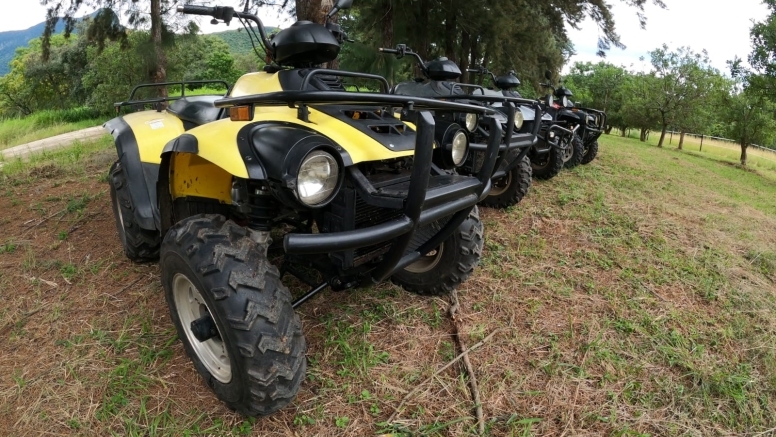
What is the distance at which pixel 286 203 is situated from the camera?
1.64 metres

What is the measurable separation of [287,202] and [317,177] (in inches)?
5.7

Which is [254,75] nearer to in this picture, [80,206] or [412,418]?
[412,418]

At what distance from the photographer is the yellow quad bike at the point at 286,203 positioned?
5.29 feet

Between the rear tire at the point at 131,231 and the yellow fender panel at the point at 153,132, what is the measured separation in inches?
7.3

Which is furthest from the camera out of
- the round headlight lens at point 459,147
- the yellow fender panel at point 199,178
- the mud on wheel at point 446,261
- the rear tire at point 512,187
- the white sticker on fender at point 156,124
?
the rear tire at point 512,187

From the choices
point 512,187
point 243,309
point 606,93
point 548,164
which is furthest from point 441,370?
point 606,93

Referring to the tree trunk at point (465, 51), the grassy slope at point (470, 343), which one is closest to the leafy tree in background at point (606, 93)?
the tree trunk at point (465, 51)

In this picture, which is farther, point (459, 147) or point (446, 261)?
point (446, 261)

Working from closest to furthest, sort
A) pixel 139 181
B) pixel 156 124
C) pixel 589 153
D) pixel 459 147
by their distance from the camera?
pixel 459 147, pixel 139 181, pixel 156 124, pixel 589 153

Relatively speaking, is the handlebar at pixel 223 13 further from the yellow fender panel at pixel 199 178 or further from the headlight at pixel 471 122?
the headlight at pixel 471 122

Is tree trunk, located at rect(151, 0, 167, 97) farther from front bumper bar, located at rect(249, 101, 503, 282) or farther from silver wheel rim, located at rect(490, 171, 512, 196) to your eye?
front bumper bar, located at rect(249, 101, 503, 282)

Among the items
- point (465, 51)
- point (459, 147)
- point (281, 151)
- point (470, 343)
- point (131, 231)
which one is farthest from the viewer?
point (465, 51)

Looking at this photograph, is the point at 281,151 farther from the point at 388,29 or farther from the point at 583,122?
the point at 388,29

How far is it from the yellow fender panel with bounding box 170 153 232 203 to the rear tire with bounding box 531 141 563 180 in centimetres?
469
